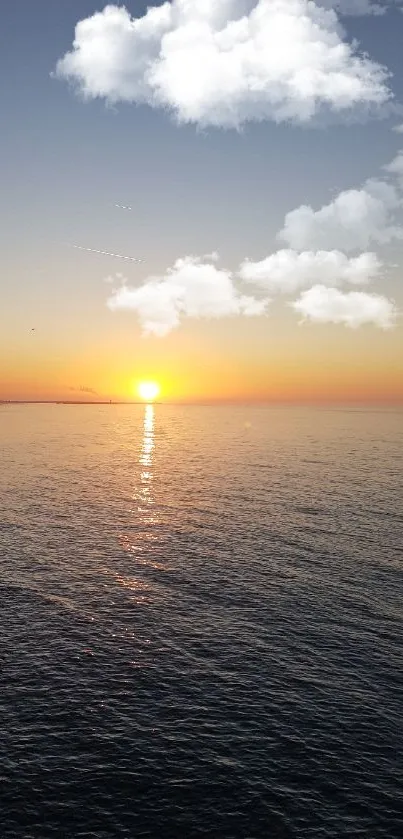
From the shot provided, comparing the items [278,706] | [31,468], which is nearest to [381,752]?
[278,706]

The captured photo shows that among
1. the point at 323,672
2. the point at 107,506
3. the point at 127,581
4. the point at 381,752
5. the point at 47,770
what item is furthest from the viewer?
the point at 107,506

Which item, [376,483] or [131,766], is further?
[376,483]

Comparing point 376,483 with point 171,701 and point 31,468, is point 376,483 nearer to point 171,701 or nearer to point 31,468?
point 31,468

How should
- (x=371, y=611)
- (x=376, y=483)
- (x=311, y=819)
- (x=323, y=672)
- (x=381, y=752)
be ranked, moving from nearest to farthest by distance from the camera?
(x=311, y=819) → (x=381, y=752) → (x=323, y=672) → (x=371, y=611) → (x=376, y=483)

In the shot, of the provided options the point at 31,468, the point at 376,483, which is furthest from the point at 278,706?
the point at 31,468

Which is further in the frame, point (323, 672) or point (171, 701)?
point (323, 672)

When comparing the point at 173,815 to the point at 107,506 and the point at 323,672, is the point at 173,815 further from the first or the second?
the point at 107,506
